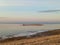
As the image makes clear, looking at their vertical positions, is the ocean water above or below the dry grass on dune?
above

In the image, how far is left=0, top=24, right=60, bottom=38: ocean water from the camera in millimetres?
658

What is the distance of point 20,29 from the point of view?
26.2 inches

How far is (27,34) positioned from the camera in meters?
0.66

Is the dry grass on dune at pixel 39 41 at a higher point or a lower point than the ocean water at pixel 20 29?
lower

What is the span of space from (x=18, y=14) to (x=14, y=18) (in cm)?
3

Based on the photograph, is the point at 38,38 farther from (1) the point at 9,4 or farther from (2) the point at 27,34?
(1) the point at 9,4

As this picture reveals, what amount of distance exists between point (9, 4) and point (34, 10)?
0.51 ft

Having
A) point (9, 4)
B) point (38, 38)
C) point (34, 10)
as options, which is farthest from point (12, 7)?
point (38, 38)

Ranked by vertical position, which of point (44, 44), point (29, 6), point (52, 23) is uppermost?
point (29, 6)

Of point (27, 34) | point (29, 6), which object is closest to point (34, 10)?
point (29, 6)

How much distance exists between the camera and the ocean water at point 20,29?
0.66 metres

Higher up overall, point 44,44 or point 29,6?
point 29,6

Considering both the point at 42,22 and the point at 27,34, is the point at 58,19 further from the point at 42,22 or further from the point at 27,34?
the point at 27,34

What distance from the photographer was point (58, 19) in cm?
67
